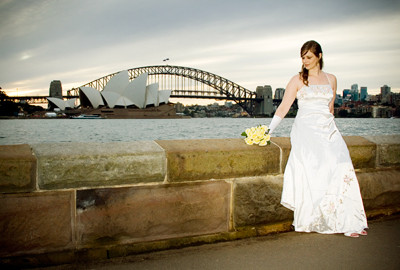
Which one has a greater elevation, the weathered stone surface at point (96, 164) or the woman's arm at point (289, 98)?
the woman's arm at point (289, 98)

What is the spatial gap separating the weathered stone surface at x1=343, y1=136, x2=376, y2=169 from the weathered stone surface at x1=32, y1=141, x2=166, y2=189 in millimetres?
1287

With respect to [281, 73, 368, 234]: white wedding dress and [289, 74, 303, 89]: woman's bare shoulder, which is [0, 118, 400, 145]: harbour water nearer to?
[289, 74, 303, 89]: woman's bare shoulder

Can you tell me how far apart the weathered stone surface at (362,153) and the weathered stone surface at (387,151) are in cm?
5

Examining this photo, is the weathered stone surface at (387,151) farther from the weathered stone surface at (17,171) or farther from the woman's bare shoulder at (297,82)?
the weathered stone surface at (17,171)

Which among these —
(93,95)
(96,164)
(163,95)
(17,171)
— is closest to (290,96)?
(96,164)

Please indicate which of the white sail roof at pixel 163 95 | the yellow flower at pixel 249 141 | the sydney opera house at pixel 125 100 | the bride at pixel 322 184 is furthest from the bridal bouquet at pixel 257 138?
the white sail roof at pixel 163 95

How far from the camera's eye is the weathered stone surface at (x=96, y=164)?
154 centimetres

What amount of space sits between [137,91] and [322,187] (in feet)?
172

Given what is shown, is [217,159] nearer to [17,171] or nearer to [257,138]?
[257,138]

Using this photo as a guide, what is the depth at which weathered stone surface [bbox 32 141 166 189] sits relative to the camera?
1536mm

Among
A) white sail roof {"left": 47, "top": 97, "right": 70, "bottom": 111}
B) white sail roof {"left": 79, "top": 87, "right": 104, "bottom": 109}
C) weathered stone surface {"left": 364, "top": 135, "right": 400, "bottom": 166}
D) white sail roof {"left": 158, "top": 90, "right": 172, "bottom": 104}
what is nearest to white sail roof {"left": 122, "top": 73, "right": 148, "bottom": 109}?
white sail roof {"left": 158, "top": 90, "right": 172, "bottom": 104}

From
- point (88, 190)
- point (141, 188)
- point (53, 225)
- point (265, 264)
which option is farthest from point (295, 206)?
point (53, 225)

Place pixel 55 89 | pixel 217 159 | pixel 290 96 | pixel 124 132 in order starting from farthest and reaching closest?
1. pixel 55 89
2. pixel 124 132
3. pixel 290 96
4. pixel 217 159

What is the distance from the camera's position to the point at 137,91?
52938 millimetres
